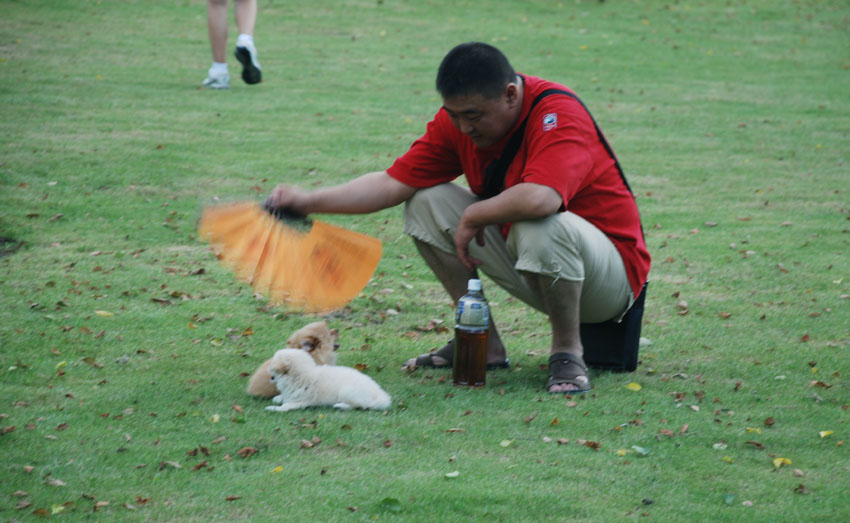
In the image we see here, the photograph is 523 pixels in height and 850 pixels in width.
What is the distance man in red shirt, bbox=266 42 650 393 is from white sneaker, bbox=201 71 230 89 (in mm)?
7732

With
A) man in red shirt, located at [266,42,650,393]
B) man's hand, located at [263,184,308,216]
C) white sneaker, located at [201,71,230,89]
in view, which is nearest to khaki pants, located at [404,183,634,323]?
man in red shirt, located at [266,42,650,393]

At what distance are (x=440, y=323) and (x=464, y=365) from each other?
3.71 ft

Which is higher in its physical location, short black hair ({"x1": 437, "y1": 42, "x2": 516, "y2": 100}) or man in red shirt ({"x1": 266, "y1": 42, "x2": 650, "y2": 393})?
short black hair ({"x1": 437, "y1": 42, "x2": 516, "y2": 100})

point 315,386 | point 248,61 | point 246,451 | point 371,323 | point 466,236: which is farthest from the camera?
point 248,61

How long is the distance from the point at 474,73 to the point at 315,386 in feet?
4.90

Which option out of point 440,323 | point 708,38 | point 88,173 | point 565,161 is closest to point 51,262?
point 88,173

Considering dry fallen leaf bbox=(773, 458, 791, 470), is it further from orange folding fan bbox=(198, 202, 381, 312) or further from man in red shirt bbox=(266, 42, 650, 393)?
orange folding fan bbox=(198, 202, 381, 312)

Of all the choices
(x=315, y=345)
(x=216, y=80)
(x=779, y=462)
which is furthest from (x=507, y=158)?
(x=216, y=80)

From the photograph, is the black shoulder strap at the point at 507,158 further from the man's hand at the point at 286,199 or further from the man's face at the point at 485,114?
the man's hand at the point at 286,199

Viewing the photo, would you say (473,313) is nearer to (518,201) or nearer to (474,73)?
(518,201)

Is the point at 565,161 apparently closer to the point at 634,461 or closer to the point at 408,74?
the point at 634,461

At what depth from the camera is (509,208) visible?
4191 millimetres

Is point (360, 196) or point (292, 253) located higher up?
point (360, 196)

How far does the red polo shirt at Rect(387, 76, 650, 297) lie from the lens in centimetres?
421
